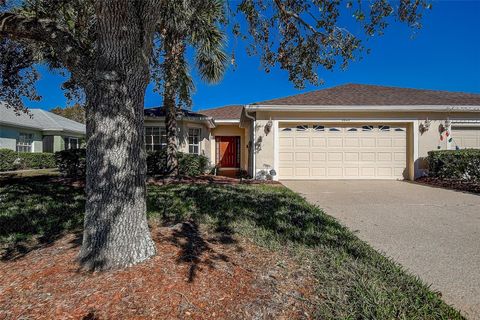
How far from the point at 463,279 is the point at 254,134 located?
809 centimetres

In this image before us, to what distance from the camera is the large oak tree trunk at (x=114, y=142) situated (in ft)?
8.89

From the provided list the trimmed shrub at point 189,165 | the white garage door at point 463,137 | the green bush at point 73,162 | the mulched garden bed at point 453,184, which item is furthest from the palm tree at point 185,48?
the white garage door at point 463,137

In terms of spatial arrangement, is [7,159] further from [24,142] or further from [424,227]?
[424,227]

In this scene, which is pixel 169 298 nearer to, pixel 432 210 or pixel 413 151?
pixel 432 210

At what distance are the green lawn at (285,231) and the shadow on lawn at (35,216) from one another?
13 mm

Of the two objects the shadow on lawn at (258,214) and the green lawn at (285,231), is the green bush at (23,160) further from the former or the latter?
the shadow on lawn at (258,214)

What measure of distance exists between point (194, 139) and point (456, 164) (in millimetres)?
10759

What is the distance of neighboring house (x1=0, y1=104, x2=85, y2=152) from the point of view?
15.9m

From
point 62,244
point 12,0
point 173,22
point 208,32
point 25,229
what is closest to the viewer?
point 62,244

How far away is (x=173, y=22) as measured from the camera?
732 centimetres

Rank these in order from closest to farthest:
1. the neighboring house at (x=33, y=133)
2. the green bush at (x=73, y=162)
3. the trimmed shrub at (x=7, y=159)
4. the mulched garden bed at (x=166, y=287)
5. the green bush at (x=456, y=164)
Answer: the mulched garden bed at (x=166, y=287) < the green bush at (x=456, y=164) < the green bush at (x=73, y=162) < the trimmed shrub at (x=7, y=159) < the neighboring house at (x=33, y=133)

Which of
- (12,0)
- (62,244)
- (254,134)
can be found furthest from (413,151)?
(12,0)

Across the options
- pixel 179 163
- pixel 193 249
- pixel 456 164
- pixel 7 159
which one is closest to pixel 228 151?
pixel 179 163

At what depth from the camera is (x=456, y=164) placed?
30.6ft
